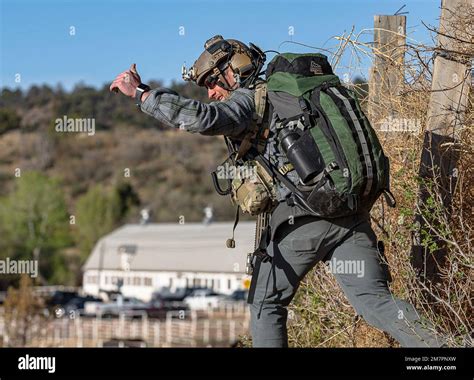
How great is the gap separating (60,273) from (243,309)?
35949 millimetres

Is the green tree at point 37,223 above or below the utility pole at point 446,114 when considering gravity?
below

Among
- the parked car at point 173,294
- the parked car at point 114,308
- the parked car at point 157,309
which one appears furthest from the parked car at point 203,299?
the parked car at point 114,308

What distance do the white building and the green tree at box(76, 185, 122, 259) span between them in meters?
10.6

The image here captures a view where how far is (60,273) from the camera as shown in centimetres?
8325

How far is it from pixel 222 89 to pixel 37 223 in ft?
261

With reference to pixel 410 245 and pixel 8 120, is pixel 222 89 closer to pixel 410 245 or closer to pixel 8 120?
pixel 410 245

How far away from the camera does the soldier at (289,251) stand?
5.23 m

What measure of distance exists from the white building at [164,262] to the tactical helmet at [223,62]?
5957cm

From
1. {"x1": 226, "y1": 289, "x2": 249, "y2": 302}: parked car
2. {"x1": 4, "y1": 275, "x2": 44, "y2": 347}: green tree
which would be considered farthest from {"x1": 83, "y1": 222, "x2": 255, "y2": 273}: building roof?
{"x1": 4, "y1": 275, "x2": 44, "y2": 347}: green tree

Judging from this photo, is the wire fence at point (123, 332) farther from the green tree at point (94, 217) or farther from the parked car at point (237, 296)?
the green tree at point (94, 217)

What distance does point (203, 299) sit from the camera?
58.9 m

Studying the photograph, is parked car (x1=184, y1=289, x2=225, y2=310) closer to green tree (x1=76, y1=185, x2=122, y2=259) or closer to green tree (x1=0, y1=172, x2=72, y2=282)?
green tree (x1=0, y1=172, x2=72, y2=282)

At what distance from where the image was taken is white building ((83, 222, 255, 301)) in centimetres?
6819

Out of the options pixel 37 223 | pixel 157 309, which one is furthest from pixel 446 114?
pixel 37 223
